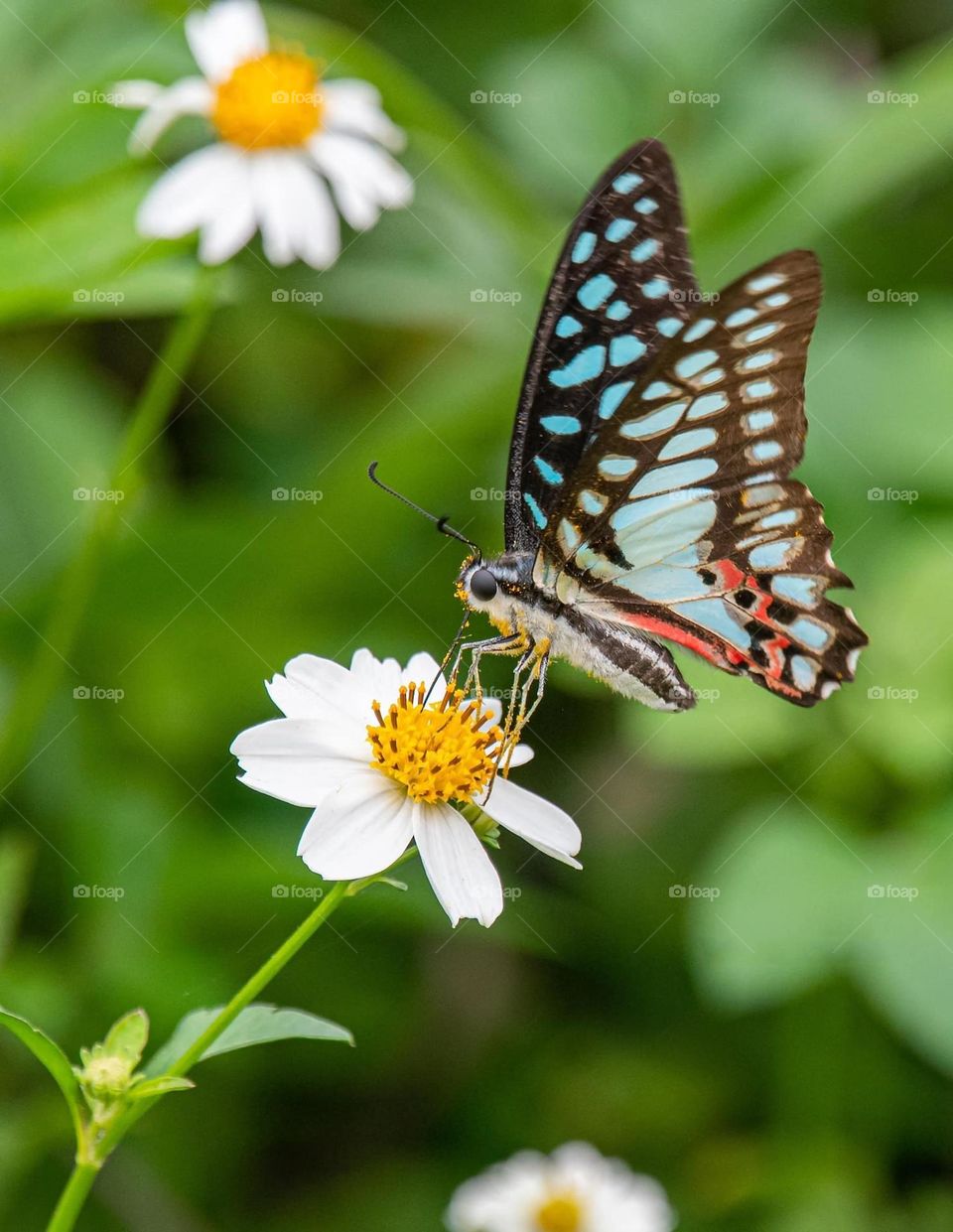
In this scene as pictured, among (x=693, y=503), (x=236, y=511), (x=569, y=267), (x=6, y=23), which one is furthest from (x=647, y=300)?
(x=6, y=23)

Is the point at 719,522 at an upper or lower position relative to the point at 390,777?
upper

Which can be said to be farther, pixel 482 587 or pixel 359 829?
pixel 482 587

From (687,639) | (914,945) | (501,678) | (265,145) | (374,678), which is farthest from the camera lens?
(501,678)

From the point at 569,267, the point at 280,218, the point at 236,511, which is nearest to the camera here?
the point at 569,267

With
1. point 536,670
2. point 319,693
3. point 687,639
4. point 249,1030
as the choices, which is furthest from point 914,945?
point 249,1030

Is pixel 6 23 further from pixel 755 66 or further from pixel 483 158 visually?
pixel 755 66

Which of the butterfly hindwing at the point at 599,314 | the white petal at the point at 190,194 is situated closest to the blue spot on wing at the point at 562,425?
the butterfly hindwing at the point at 599,314

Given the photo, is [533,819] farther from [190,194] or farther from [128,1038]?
Result: [190,194]
